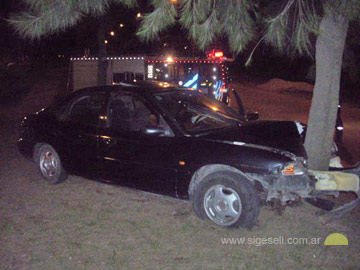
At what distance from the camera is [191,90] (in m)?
6.30

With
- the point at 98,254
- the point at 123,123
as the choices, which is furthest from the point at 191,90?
the point at 98,254

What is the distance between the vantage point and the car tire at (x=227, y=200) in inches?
185

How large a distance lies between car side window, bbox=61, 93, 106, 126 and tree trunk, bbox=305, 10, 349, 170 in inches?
131

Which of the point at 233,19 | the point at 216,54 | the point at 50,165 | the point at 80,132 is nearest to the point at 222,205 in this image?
the point at 233,19

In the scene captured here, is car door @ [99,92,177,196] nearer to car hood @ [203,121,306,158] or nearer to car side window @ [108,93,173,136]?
car side window @ [108,93,173,136]

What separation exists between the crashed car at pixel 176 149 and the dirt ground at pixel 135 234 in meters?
0.34

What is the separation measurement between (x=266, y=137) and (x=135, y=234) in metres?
1.98

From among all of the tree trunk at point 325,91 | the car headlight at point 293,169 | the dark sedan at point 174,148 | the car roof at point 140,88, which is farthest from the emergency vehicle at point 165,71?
the car headlight at point 293,169

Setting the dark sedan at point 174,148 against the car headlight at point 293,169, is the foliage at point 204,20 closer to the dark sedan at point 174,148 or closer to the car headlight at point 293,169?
the dark sedan at point 174,148

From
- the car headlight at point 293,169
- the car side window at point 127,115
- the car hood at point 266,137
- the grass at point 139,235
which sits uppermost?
the car side window at point 127,115

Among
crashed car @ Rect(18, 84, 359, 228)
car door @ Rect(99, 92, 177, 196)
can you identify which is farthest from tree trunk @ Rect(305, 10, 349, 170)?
car door @ Rect(99, 92, 177, 196)

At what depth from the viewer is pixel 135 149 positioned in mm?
5488

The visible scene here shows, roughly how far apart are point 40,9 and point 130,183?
249 centimetres

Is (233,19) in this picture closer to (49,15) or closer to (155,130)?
(155,130)
